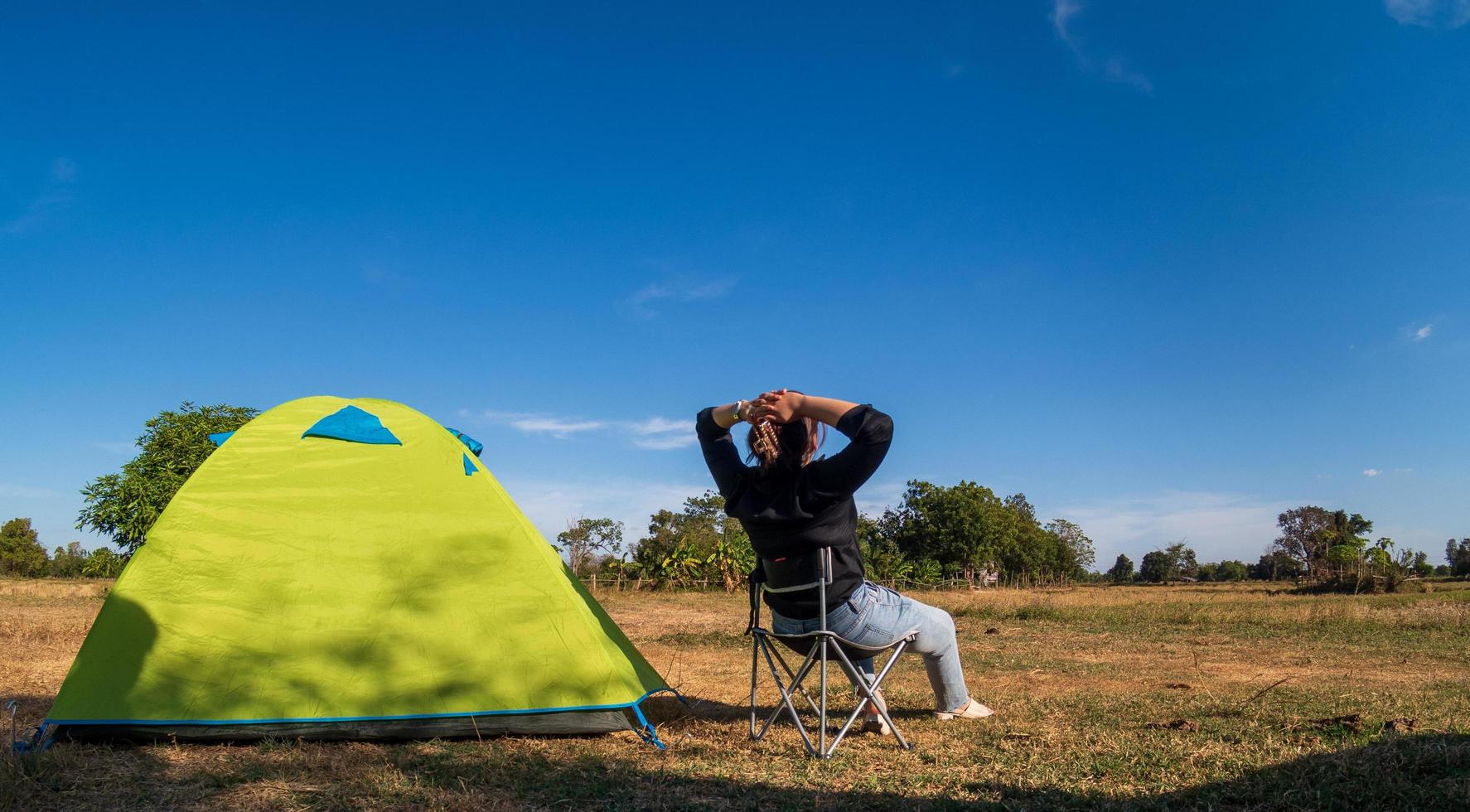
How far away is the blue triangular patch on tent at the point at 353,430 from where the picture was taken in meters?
5.04

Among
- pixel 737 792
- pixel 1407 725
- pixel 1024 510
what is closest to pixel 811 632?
pixel 737 792

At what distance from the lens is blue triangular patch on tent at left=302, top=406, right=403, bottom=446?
5035 millimetres

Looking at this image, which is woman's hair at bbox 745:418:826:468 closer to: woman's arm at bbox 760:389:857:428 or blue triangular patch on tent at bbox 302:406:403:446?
woman's arm at bbox 760:389:857:428

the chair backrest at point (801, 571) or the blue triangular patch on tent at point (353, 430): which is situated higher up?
the blue triangular patch on tent at point (353, 430)

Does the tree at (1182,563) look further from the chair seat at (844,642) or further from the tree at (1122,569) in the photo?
the chair seat at (844,642)

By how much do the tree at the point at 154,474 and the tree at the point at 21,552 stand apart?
1248 inches

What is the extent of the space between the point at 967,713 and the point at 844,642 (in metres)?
1.25

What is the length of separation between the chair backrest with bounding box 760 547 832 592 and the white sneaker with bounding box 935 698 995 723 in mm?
1409

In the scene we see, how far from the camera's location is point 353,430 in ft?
16.6

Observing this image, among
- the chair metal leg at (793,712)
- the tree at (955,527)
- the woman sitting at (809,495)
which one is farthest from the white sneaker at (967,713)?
the tree at (955,527)

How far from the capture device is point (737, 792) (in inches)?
133

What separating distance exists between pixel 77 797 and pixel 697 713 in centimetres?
315

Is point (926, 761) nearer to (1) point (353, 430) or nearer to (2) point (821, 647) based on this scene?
(2) point (821, 647)

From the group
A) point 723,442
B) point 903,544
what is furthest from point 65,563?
point 723,442
